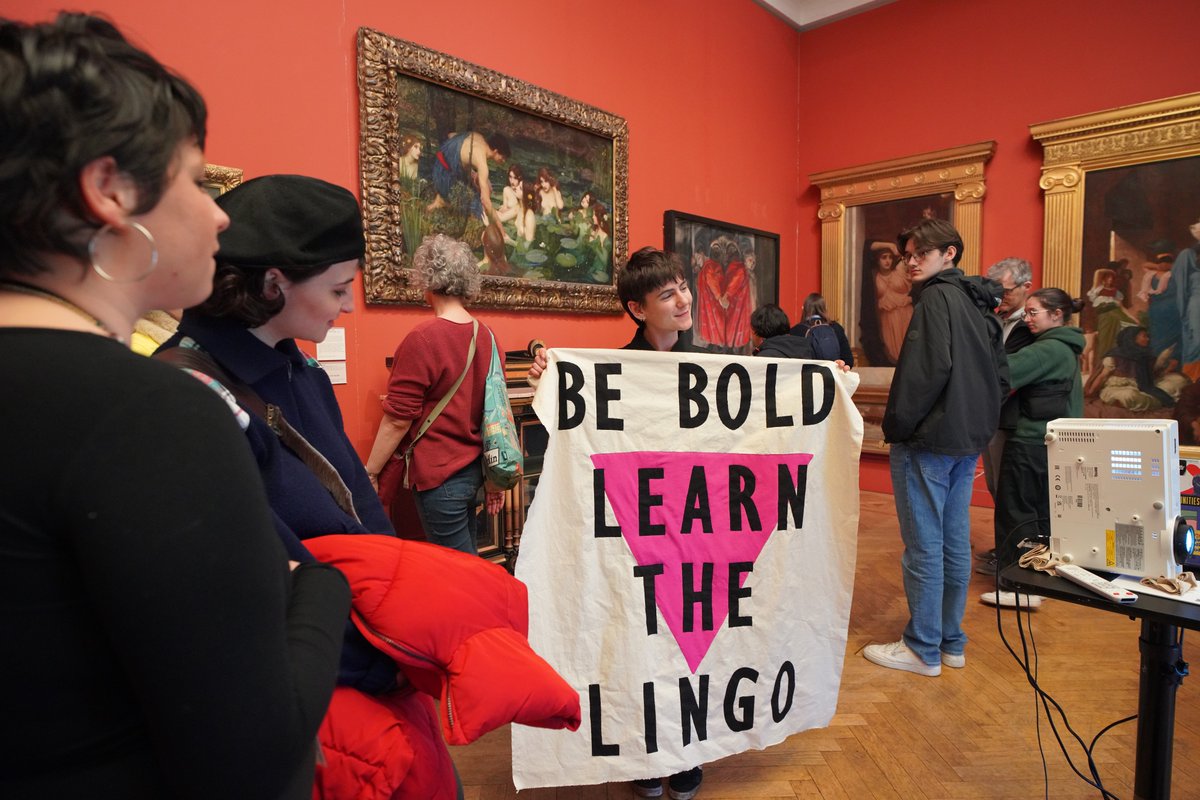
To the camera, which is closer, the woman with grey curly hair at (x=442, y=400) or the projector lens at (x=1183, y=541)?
the projector lens at (x=1183, y=541)

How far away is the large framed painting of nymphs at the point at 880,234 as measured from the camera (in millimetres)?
5730

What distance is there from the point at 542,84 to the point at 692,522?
11.1 feet

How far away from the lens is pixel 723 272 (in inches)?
229

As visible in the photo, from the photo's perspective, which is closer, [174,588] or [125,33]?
[174,588]

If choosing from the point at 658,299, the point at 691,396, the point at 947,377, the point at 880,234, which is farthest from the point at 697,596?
the point at 880,234

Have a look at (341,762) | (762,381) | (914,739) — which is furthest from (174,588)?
(914,739)

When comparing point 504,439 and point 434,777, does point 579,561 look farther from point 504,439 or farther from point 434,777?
point 434,777

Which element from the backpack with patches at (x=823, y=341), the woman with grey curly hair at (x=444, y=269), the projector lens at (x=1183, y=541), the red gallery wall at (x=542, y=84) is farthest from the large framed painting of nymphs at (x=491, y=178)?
the projector lens at (x=1183, y=541)

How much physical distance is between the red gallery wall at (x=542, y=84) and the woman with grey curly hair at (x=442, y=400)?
3.33 ft

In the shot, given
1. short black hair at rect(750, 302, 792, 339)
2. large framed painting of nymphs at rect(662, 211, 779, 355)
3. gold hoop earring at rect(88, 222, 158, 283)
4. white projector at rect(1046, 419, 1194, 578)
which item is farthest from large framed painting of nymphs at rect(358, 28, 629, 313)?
white projector at rect(1046, 419, 1194, 578)

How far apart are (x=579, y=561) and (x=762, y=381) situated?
77 cm

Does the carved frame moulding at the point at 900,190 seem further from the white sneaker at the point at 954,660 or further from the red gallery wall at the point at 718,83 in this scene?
the white sneaker at the point at 954,660

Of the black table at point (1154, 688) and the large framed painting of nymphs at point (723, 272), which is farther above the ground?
the large framed painting of nymphs at point (723, 272)

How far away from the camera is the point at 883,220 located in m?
6.17
